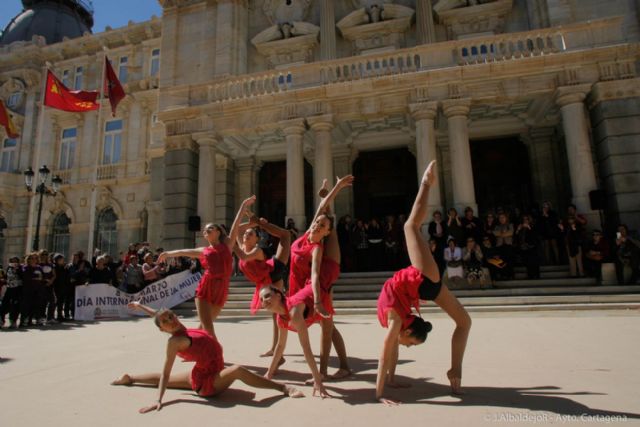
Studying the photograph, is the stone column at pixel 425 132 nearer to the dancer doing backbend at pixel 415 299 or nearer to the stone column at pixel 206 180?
the stone column at pixel 206 180

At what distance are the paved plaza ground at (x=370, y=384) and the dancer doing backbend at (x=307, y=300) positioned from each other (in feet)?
1.23

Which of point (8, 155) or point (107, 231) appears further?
point (8, 155)

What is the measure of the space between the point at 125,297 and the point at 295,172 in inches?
258

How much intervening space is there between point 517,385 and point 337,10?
17.8 meters

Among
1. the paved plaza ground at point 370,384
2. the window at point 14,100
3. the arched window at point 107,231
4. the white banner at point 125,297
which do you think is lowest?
the paved plaza ground at point 370,384

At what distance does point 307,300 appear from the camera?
3.75m

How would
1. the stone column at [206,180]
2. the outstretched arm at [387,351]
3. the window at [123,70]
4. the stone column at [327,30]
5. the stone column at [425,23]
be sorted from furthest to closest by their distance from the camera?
1. the window at [123,70]
2. the stone column at [327,30]
3. the stone column at [425,23]
4. the stone column at [206,180]
5. the outstretched arm at [387,351]

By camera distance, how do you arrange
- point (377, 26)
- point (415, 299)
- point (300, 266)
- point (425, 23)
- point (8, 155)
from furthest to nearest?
1. point (8, 155)
2. point (377, 26)
3. point (425, 23)
4. point (300, 266)
5. point (415, 299)

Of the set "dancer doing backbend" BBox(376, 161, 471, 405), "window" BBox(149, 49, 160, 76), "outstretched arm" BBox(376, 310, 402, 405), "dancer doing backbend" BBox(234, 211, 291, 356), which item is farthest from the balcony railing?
"window" BBox(149, 49, 160, 76)

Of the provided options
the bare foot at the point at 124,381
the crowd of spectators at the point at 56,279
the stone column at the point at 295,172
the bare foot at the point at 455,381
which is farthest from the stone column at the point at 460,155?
the bare foot at the point at 124,381

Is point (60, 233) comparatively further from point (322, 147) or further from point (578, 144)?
point (578, 144)

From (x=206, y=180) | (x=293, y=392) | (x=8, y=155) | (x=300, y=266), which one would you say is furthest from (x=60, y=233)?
(x=293, y=392)

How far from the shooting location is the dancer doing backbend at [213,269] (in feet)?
15.6

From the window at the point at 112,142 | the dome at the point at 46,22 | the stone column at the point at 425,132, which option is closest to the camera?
the stone column at the point at 425,132
